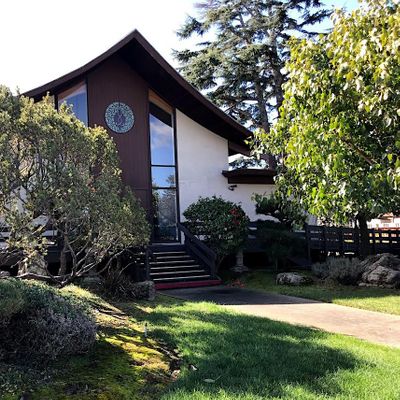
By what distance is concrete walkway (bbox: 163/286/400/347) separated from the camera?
23.3 ft

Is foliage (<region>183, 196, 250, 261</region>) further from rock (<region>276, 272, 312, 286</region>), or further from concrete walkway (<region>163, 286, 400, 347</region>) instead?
concrete walkway (<region>163, 286, 400, 347</region>)

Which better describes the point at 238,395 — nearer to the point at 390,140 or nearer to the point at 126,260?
the point at 390,140

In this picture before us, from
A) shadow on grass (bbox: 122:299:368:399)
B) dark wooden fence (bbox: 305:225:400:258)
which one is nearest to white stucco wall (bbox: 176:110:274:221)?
dark wooden fence (bbox: 305:225:400:258)

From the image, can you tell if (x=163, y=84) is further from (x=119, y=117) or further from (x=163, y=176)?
(x=163, y=176)

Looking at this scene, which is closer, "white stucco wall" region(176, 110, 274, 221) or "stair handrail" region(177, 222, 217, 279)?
"stair handrail" region(177, 222, 217, 279)

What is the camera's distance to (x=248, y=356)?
5199 millimetres

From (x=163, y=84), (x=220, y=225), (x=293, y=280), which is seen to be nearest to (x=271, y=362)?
(x=293, y=280)

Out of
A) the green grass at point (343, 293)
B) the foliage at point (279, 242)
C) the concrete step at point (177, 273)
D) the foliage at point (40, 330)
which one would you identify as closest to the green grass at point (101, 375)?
the foliage at point (40, 330)

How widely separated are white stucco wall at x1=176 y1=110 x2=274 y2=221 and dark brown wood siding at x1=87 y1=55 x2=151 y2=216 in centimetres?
137

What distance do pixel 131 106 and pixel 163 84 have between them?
1.46m

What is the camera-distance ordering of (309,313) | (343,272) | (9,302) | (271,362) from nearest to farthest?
1. (9,302)
2. (271,362)
3. (309,313)
4. (343,272)

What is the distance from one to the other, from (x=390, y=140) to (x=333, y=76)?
30.4 inches

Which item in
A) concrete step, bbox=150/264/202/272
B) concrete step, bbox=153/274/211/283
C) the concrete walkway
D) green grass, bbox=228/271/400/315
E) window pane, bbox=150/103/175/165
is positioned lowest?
the concrete walkway

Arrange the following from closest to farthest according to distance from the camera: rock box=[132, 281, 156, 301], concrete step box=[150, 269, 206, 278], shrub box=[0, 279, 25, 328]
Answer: shrub box=[0, 279, 25, 328], rock box=[132, 281, 156, 301], concrete step box=[150, 269, 206, 278]
